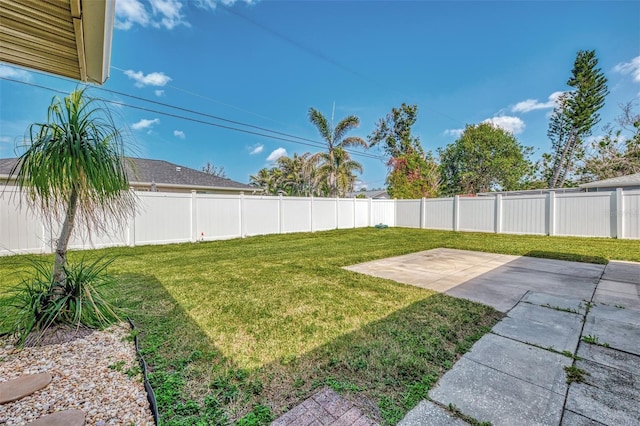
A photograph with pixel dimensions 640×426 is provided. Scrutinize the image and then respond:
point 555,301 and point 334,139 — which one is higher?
A: point 334,139

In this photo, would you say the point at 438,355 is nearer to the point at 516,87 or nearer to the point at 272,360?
the point at 272,360

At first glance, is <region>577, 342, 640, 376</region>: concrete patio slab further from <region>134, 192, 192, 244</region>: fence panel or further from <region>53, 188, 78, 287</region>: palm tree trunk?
<region>134, 192, 192, 244</region>: fence panel

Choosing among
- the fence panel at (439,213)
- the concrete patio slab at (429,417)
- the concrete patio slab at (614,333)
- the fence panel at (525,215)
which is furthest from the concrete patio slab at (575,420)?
the fence panel at (439,213)

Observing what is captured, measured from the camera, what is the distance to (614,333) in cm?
247

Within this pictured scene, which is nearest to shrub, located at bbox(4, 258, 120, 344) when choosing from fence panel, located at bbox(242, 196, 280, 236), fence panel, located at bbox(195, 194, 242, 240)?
fence panel, located at bbox(195, 194, 242, 240)

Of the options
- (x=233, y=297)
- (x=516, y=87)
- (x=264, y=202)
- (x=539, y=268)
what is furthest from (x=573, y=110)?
(x=233, y=297)

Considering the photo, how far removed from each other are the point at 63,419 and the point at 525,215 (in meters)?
13.0

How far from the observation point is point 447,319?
9.14 feet

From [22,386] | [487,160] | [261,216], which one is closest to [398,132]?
[487,160]

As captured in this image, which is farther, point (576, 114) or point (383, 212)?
point (576, 114)

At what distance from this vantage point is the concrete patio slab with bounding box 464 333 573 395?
1.79 meters

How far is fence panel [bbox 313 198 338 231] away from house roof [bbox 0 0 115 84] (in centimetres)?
1020

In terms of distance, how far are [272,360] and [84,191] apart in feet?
6.88

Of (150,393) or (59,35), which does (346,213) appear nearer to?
(59,35)
